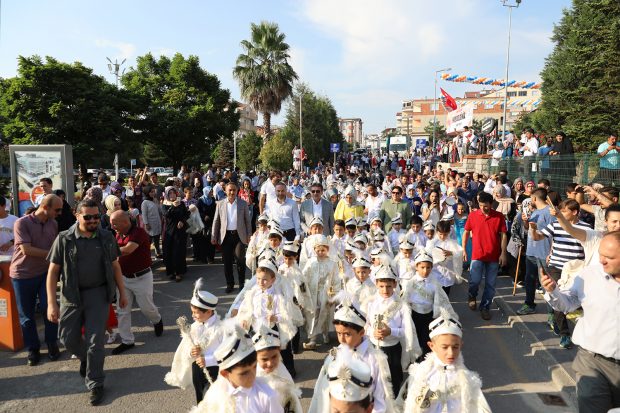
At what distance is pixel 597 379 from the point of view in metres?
3.21

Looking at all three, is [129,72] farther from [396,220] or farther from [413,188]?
[396,220]

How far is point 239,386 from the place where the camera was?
9.64ft

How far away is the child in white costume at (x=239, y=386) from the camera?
9.46 feet

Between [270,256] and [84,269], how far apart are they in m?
2.01

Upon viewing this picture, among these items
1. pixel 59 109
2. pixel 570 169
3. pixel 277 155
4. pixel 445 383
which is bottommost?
pixel 445 383

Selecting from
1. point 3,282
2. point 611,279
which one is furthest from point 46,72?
point 611,279

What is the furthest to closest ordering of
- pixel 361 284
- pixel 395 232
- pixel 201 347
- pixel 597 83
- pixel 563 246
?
pixel 597 83
pixel 395 232
pixel 563 246
pixel 361 284
pixel 201 347

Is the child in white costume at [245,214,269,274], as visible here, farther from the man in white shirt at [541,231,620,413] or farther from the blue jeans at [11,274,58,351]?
the man in white shirt at [541,231,620,413]

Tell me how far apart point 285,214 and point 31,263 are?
15.4 ft

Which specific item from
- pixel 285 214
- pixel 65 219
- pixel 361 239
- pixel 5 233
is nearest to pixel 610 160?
pixel 361 239

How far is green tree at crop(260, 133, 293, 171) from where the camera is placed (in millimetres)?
36156

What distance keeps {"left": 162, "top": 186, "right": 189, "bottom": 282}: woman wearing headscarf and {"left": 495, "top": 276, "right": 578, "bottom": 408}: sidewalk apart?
6365 millimetres

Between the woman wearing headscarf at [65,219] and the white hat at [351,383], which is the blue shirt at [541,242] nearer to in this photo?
the white hat at [351,383]

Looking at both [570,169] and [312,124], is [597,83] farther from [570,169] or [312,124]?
[312,124]
